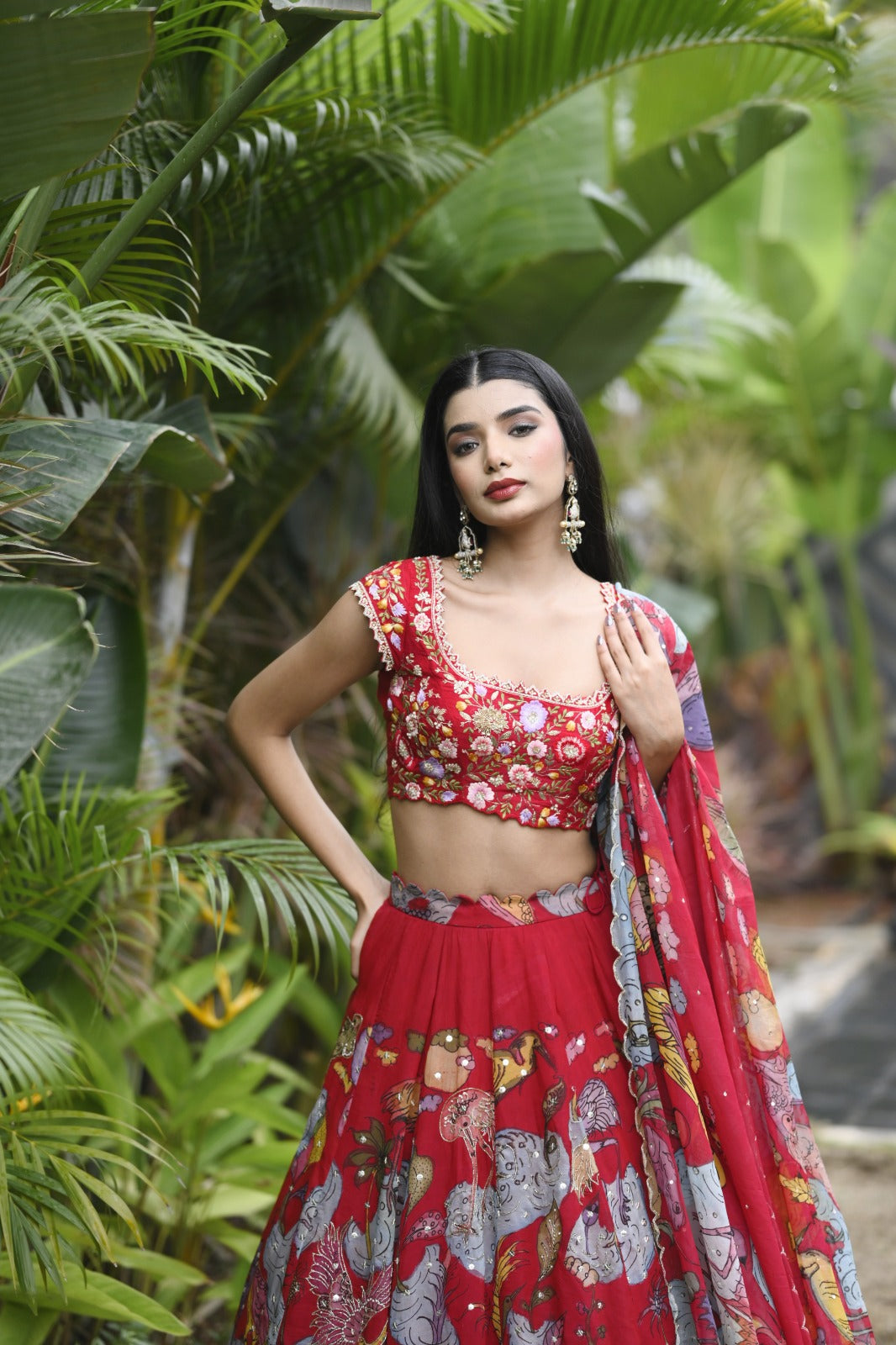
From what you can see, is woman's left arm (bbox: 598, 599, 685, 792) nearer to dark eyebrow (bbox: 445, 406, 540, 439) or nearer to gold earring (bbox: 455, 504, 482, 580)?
gold earring (bbox: 455, 504, 482, 580)

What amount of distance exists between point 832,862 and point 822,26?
19.9 feet

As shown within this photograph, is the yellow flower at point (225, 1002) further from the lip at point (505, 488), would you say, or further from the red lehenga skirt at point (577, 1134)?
the lip at point (505, 488)

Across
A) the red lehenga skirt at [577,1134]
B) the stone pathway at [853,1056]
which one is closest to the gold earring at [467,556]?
the red lehenga skirt at [577,1134]

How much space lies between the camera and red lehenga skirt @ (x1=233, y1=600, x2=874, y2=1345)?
6.19ft

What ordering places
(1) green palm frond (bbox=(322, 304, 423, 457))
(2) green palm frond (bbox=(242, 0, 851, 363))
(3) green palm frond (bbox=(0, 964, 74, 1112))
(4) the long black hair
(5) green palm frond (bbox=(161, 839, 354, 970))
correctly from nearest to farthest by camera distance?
(3) green palm frond (bbox=(0, 964, 74, 1112)) < (4) the long black hair < (5) green palm frond (bbox=(161, 839, 354, 970)) < (2) green palm frond (bbox=(242, 0, 851, 363)) < (1) green palm frond (bbox=(322, 304, 423, 457))

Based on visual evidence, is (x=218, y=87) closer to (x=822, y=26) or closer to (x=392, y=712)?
(x=822, y=26)

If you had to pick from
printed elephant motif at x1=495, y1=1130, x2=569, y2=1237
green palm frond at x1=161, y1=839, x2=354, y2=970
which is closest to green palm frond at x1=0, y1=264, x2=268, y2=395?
green palm frond at x1=161, y1=839, x2=354, y2=970

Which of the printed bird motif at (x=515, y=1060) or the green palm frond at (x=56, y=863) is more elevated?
the green palm frond at (x=56, y=863)

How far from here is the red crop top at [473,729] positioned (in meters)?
2.00

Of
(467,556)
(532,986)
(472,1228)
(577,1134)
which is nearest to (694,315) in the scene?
(467,556)

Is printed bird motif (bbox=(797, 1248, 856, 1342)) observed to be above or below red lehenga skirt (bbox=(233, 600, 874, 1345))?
below

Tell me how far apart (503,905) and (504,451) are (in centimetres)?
69

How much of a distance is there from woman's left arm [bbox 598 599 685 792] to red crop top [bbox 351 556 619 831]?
3 centimetres

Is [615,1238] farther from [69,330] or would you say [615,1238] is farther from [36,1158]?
[69,330]
